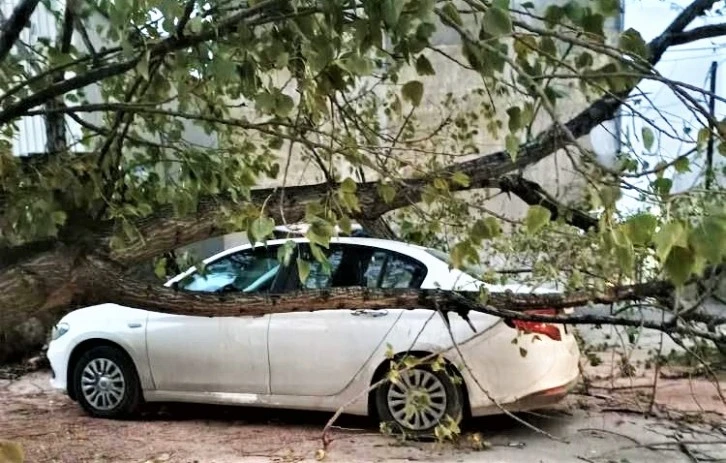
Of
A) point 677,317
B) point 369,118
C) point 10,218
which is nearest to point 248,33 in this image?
point 10,218

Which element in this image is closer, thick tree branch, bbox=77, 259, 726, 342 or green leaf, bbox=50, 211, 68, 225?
green leaf, bbox=50, 211, 68, 225

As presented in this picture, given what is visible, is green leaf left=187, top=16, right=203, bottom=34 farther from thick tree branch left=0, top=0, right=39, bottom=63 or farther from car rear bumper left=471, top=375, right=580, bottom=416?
car rear bumper left=471, top=375, right=580, bottom=416

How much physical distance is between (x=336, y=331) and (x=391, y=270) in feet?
2.27

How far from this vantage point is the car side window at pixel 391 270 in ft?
20.7

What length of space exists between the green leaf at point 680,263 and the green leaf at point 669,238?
2.6 inches

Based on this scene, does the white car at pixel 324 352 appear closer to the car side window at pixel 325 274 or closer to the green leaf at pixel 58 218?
the car side window at pixel 325 274

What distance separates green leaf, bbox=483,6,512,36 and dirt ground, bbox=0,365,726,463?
12.0ft

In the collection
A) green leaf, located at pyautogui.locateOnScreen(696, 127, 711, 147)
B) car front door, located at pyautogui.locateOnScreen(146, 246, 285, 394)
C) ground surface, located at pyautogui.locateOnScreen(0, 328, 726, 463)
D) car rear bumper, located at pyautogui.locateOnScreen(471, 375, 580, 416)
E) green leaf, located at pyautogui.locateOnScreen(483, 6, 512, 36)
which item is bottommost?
ground surface, located at pyautogui.locateOnScreen(0, 328, 726, 463)

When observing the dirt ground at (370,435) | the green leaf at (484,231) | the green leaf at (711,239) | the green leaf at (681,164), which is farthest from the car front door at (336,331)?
the green leaf at (711,239)

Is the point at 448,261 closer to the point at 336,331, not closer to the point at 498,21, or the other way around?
the point at 336,331

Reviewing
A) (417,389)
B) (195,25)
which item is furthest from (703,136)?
(417,389)

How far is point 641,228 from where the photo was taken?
216cm

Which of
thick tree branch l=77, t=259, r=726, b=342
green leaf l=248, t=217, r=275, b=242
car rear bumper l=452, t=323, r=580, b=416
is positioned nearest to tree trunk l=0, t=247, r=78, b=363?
thick tree branch l=77, t=259, r=726, b=342

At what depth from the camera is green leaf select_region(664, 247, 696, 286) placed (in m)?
2.01
